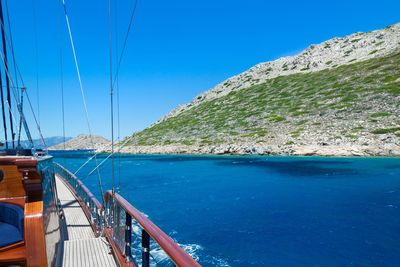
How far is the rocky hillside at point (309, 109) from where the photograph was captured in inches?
2586

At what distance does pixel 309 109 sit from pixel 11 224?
9015 cm

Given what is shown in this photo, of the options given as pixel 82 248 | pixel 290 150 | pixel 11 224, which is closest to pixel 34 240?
pixel 11 224

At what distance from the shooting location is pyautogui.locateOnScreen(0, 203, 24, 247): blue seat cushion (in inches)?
190

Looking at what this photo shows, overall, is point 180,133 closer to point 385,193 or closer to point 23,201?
point 385,193

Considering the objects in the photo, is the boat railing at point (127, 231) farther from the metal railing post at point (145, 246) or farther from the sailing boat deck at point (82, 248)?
the sailing boat deck at point (82, 248)

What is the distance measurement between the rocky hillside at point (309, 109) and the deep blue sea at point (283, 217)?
29.9 m

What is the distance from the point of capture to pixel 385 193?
25812mm

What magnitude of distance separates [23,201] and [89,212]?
610 cm

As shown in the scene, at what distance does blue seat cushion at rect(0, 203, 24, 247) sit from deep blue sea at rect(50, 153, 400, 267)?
7.09 feet

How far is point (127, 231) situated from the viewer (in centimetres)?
578

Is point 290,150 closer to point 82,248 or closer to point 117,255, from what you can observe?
point 82,248

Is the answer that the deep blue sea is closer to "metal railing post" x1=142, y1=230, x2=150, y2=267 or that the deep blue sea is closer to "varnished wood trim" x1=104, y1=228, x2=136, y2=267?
"varnished wood trim" x1=104, y1=228, x2=136, y2=267

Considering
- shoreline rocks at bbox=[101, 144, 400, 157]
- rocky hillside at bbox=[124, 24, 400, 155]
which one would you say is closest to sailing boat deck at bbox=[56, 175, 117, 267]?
shoreline rocks at bbox=[101, 144, 400, 157]

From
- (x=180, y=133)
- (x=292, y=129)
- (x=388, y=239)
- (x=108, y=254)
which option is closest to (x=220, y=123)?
(x=180, y=133)
